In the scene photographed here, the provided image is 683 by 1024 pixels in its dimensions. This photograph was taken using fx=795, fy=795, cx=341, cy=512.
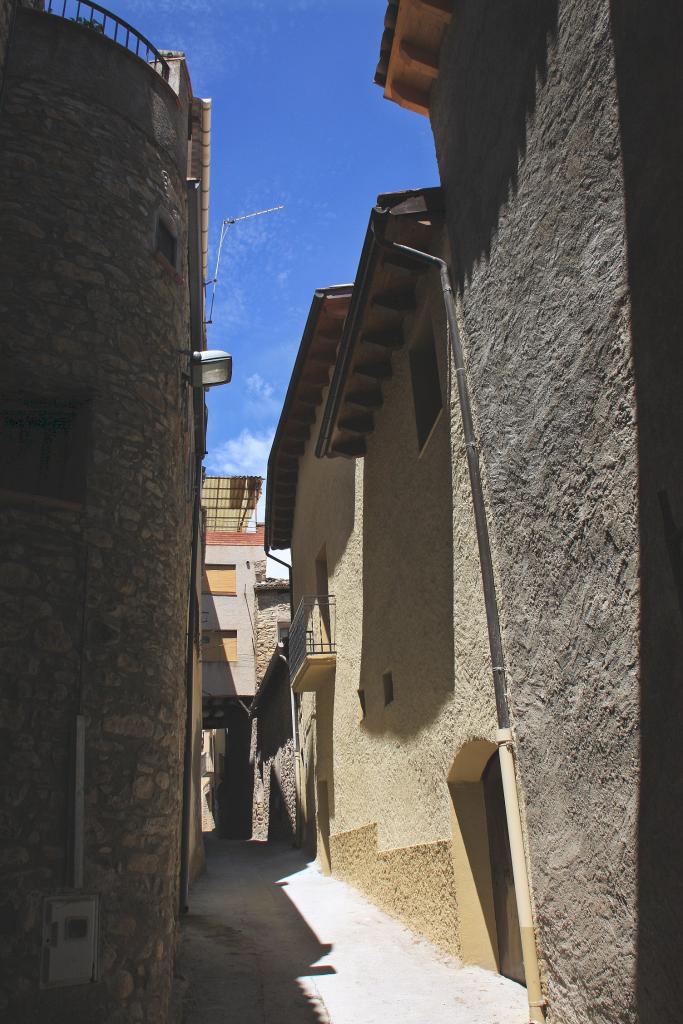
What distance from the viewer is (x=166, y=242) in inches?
295

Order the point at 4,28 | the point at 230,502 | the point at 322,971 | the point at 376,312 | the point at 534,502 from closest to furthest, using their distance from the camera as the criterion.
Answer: the point at 534,502 < the point at 322,971 < the point at 4,28 < the point at 376,312 < the point at 230,502

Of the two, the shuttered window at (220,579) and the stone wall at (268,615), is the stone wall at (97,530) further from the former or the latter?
the shuttered window at (220,579)

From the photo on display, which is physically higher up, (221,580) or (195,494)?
(195,494)

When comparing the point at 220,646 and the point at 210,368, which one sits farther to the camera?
the point at 220,646

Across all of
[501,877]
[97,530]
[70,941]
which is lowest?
[501,877]

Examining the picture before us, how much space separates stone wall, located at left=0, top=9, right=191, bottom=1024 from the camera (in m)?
4.86

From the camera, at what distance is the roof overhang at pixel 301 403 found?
11992 mm

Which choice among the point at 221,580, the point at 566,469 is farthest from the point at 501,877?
the point at 221,580

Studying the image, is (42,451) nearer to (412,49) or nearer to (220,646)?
(412,49)

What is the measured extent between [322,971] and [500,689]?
319cm

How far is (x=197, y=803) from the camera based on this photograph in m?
12.9

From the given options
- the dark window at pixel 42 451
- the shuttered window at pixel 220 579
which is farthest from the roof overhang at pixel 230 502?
the dark window at pixel 42 451

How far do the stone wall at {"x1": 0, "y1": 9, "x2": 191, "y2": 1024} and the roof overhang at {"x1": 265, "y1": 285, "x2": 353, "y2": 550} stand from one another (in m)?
4.28

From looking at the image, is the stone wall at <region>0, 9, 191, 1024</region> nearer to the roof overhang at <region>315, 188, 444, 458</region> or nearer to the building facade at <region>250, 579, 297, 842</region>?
the roof overhang at <region>315, 188, 444, 458</region>
